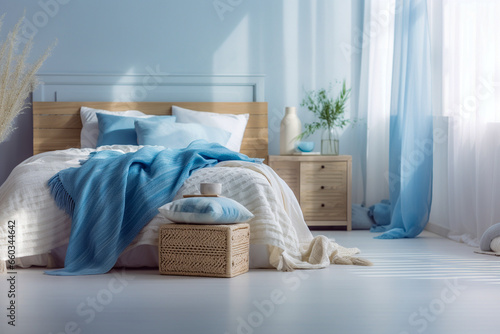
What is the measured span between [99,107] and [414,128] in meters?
2.60

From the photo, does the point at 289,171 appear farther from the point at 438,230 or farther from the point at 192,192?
the point at 192,192

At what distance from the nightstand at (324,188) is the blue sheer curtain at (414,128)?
50 cm

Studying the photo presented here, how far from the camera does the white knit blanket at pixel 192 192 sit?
2.92m

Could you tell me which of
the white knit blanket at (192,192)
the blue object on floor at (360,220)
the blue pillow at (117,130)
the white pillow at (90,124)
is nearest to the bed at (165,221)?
the white knit blanket at (192,192)

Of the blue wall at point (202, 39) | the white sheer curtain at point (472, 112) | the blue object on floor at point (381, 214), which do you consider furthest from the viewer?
the blue wall at point (202, 39)

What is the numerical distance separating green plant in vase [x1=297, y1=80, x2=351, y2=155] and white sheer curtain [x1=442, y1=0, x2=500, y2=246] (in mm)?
1011

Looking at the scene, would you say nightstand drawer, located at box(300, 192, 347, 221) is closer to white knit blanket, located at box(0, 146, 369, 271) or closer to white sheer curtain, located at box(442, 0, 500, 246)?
white sheer curtain, located at box(442, 0, 500, 246)

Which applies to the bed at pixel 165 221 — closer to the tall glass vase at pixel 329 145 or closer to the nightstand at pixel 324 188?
the nightstand at pixel 324 188

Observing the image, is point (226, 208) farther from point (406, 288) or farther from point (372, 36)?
point (372, 36)

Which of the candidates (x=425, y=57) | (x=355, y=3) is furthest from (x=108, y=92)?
(x=425, y=57)

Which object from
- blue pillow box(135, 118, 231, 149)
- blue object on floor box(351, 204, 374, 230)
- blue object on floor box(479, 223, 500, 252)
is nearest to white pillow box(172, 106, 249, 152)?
blue pillow box(135, 118, 231, 149)

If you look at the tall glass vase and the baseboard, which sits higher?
the tall glass vase

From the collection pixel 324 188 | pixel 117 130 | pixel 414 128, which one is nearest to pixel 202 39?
pixel 117 130

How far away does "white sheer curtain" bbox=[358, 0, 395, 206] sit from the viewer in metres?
5.26
